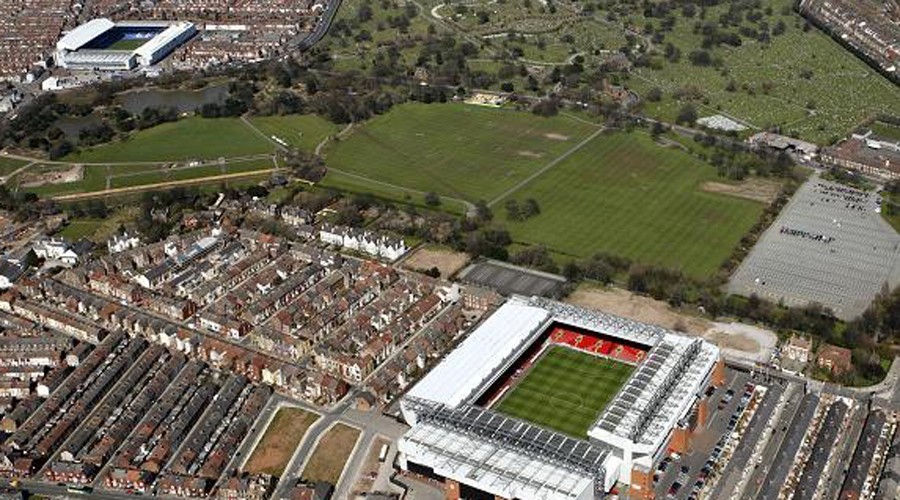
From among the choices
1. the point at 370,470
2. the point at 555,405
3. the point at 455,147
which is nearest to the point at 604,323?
the point at 555,405

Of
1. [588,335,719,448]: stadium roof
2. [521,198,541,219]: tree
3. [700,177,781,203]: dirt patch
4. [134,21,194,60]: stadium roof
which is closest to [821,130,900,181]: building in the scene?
[700,177,781,203]: dirt patch

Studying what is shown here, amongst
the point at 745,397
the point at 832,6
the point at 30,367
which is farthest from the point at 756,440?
the point at 832,6

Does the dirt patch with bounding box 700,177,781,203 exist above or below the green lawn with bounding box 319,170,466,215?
above

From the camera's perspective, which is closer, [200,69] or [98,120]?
[98,120]

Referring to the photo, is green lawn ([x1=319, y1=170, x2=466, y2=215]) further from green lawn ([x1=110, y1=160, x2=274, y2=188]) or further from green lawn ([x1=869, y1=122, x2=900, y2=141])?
green lawn ([x1=869, y1=122, x2=900, y2=141])

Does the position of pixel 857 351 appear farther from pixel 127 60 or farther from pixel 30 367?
pixel 127 60
